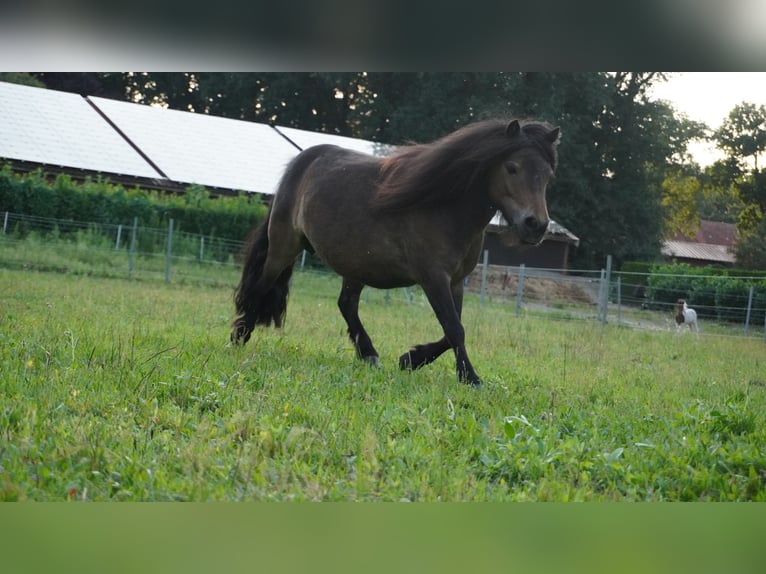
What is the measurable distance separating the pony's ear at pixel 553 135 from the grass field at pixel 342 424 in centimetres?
165

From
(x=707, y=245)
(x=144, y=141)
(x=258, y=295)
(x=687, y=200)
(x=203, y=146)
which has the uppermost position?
(x=203, y=146)

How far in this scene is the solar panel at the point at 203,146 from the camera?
60.1 ft

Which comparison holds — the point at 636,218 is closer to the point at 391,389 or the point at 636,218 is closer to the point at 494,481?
the point at 391,389

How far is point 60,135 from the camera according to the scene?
42.5 feet

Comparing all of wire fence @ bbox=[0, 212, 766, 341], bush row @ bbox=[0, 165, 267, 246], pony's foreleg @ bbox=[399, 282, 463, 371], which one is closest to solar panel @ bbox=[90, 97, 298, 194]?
bush row @ bbox=[0, 165, 267, 246]

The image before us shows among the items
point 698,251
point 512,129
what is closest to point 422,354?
point 512,129

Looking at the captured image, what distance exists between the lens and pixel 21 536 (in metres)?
1.19

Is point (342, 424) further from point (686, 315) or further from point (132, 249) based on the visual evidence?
point (132, 249)

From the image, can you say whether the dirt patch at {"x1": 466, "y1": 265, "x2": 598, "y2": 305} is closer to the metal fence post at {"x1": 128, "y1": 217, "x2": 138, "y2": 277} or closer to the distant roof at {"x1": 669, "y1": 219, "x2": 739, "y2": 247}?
the metal fence post at {"x1": 128, "y1": 217, "x2": 138, "y2": 277}

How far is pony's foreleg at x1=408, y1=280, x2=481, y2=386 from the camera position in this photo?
4.88m

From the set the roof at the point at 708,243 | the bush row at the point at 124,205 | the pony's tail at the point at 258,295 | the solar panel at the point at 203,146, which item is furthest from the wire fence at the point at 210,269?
the pony's tail at the point at 258,295

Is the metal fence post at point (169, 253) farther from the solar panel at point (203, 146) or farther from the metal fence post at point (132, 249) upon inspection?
the solar panel at point (203, 146)

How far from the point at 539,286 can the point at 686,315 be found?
9.70 m

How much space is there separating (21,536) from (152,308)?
25.2 ft
